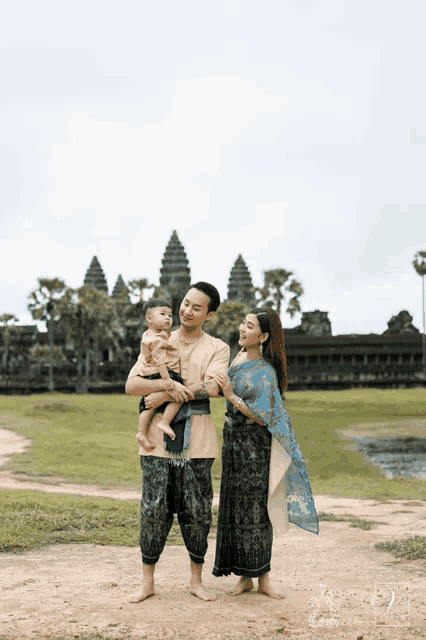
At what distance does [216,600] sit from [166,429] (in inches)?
55.8

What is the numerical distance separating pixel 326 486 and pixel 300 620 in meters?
10.0

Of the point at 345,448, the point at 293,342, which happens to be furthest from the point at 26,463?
the point at 293,342

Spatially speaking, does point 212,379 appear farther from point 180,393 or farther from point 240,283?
point 240,283

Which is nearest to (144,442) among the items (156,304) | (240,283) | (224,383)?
(224,383)

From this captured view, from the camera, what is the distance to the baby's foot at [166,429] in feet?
20.1

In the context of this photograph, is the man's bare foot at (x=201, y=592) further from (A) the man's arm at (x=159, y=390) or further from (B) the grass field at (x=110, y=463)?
(B) the grass field at (x=110, y=463)

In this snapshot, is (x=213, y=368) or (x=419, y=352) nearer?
(x=213, y=368)

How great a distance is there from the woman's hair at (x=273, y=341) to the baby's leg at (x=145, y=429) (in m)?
1.12

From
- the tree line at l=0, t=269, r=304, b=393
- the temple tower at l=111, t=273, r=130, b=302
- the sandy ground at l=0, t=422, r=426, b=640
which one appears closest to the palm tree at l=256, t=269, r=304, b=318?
the tree line at l=0, t=269, r=304, b=393

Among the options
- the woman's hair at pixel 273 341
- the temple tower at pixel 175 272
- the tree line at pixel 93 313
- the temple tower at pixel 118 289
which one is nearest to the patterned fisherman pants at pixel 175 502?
the woman's hair at pixel 273 341

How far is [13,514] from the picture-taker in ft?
32.3

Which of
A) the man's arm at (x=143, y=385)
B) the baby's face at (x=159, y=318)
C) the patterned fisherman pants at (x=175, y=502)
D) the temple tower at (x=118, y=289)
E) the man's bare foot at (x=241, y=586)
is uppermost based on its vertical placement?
the temple tower at (x=118, y=289)

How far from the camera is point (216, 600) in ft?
20.6

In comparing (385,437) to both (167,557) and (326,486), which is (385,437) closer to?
(326,486)
